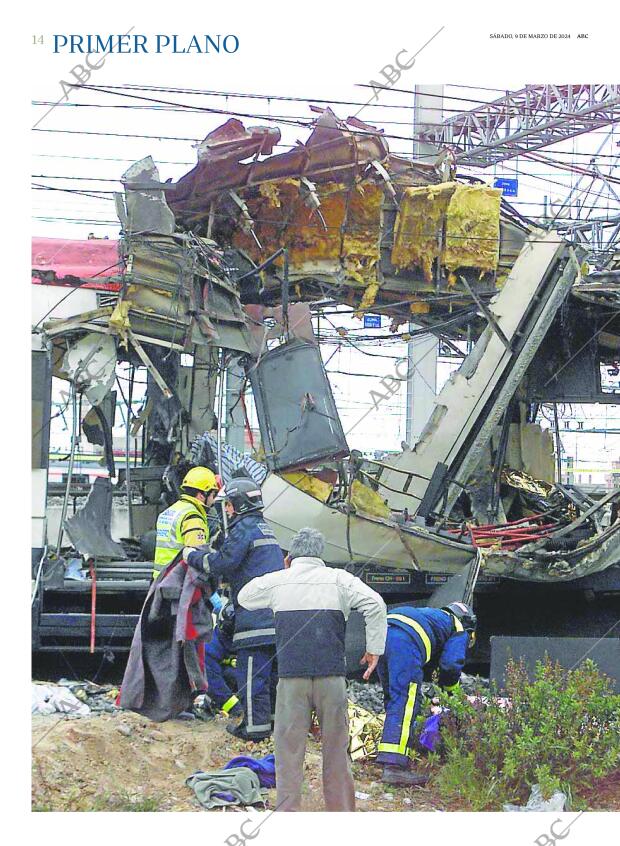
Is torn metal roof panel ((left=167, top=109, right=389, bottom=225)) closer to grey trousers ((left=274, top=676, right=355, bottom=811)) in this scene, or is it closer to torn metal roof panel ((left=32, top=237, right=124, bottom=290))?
torn metal roof panel ((left=32, top=237, right=124, bottom=290))

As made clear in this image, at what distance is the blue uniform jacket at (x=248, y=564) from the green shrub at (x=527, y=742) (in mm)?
1207

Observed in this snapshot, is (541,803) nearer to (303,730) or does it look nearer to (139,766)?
(303,730)

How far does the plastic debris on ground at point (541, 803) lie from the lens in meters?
5.36


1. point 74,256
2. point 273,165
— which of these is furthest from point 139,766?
point 74,256

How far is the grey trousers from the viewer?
5.06 metres

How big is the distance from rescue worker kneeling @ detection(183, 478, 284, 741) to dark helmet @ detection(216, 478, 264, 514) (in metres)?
0.09

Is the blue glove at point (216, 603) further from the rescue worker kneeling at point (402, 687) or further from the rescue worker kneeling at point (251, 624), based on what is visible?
the rescue worker kneeling at point (402, 687)

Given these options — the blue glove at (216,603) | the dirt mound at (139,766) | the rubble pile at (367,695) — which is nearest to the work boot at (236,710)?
the dirt mound at (139,766)

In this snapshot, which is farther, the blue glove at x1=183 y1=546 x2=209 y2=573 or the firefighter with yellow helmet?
the firefighter with yellow helmet

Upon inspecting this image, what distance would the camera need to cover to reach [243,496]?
21.1ft

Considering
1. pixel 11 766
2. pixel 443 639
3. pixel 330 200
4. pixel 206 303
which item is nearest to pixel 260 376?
pixel 206 303

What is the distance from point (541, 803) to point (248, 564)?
2180 millimetres

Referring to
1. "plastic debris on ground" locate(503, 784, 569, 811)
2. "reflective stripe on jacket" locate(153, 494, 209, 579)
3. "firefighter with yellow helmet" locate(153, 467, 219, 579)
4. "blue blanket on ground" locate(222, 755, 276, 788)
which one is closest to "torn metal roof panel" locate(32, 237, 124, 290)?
"firefighter with yellow helmet" locate(153, 467, 219, 579)

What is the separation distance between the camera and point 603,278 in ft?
37.2
